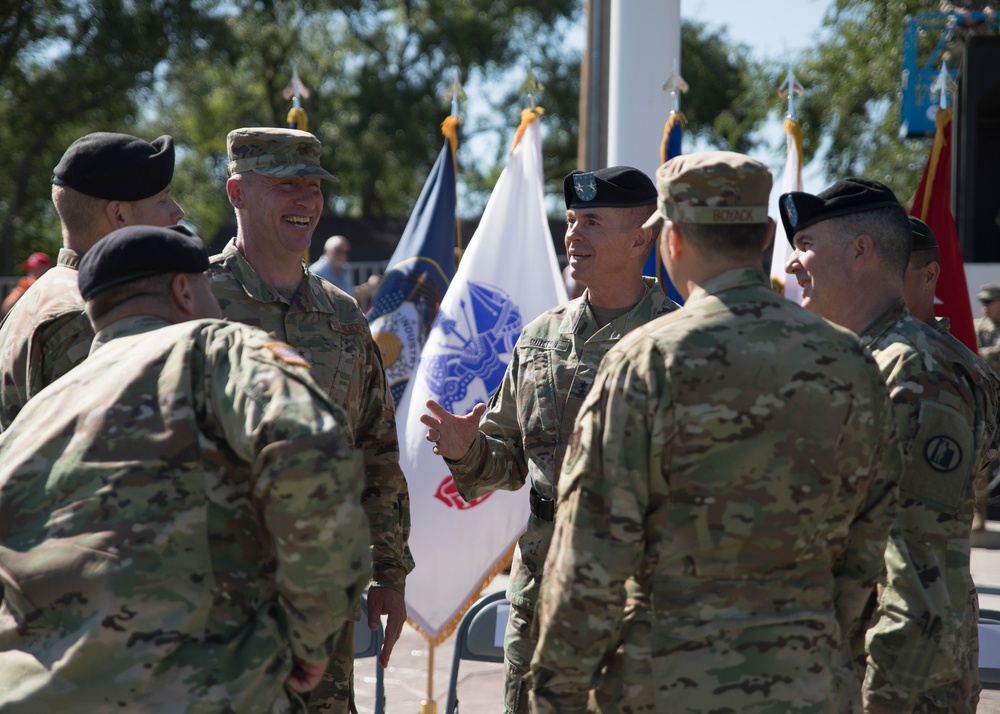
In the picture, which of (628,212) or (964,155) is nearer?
(628,212)

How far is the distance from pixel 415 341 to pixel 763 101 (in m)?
14.6

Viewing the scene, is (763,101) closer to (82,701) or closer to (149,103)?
(149,103)

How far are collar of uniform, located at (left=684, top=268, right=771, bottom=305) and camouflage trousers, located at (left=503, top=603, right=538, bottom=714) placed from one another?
1.33 m

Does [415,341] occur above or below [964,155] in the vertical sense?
below

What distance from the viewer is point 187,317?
2258mm

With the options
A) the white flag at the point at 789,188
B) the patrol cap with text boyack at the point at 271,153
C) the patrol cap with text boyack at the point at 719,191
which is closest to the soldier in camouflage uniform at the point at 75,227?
the patrol cap with text boyack at the point at 271,153

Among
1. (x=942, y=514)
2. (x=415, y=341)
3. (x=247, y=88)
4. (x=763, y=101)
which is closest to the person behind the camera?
(x=942, y=514)

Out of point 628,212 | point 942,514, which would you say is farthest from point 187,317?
point 942,514

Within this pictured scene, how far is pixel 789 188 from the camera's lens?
654 cm

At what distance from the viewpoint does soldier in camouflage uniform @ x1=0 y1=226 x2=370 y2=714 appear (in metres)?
1.96

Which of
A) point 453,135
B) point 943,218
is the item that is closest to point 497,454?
point 453,135

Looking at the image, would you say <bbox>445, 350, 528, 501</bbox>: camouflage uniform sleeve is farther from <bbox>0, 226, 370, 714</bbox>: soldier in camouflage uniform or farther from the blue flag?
the blue flag

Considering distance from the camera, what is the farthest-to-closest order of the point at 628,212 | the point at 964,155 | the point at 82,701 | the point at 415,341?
1. the point at 964,155
2. the point at 415,341
3. the point at 628,212
4. the point at 82,701

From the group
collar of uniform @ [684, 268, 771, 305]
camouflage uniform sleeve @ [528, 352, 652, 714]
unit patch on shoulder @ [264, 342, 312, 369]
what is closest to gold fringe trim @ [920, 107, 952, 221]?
collar of uniform @ [684, 268, 771, 305]
